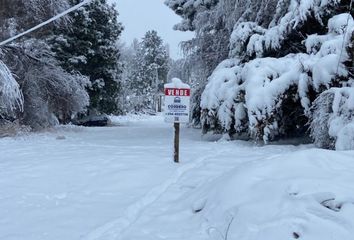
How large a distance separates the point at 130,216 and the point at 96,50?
89.2 ft

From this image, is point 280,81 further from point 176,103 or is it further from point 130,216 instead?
point 130,216

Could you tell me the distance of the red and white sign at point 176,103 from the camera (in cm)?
839

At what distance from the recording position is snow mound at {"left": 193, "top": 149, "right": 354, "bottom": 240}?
3682mm

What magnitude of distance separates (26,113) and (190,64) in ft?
21.2

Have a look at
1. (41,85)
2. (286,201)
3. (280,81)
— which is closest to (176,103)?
(280,81)

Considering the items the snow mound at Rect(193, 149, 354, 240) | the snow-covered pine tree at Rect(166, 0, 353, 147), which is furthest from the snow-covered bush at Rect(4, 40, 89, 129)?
the snow mound at Rect(193, 149, 354, 240)

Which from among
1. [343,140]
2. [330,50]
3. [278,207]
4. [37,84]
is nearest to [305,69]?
[330,50]

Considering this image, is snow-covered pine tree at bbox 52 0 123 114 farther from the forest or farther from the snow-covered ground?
the snow-covered ground

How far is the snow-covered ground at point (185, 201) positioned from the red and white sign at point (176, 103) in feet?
3.51

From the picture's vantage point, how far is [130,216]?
492cm

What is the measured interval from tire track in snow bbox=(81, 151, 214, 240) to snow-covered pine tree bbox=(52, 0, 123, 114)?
2139 cm

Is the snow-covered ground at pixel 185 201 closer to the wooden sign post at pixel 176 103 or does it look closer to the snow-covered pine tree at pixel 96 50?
the wooden sign post at pixel 176 103

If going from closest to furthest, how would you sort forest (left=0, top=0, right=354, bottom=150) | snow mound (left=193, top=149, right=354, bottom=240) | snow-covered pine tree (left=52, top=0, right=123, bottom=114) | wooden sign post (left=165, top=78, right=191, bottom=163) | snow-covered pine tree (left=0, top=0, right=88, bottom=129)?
snow mound (left=193, top=149, right=354, bottom=240) → wooden sign post (left=165, top=78, right=191, bottom=163) → forest (left=0, top=0, right=354, bottom=150) → snow-covered pine tree (left=0, top=0, right=88, bottom=129) → snow-covered pine tree (left=52, top=0, right=123, bottom=114)

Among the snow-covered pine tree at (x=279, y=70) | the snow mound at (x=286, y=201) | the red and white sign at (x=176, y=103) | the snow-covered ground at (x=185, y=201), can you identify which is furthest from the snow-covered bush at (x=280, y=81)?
the snow mound at (x=286, y=201)
